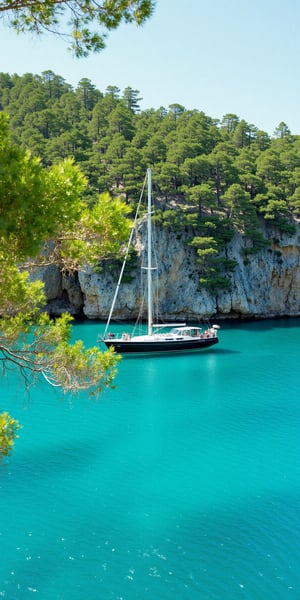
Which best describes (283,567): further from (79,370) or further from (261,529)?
(79,370)

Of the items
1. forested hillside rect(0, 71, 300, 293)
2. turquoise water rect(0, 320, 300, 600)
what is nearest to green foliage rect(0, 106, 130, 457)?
turquoise water rect(0, 320, 300, 600)

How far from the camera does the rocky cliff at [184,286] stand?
3706cm

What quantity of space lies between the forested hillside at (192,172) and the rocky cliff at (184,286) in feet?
3.23

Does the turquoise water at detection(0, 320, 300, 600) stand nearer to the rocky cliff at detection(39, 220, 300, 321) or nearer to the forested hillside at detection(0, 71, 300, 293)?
the rocky cliff at detection(39, 220, 300, 321)

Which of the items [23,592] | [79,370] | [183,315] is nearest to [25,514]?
[23,592]

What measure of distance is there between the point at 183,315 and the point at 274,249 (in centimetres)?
1078

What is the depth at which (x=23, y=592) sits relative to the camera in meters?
8.39

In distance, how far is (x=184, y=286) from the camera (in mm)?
37812

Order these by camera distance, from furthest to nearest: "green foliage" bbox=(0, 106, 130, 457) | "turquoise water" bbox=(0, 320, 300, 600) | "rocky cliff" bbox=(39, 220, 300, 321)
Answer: "rocky cliff" bbox=(39, 220, 300, 321)
"turquoise water" bbox=(0, 320, 300, 600)
"green foliage" bbox=(0, 106, 130, 457)

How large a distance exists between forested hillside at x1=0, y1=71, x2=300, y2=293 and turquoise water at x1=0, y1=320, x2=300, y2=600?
64.4 feet

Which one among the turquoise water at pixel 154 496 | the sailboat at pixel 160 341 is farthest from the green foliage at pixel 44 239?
the sailboat at pixel 160 341

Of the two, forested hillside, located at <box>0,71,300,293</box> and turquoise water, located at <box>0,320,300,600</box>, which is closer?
turquoise water, located at <box>0,320,300,600</box>

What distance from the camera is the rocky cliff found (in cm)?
3706

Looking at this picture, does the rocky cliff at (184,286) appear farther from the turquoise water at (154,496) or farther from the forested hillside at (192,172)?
the turquoise water at (154,496)
